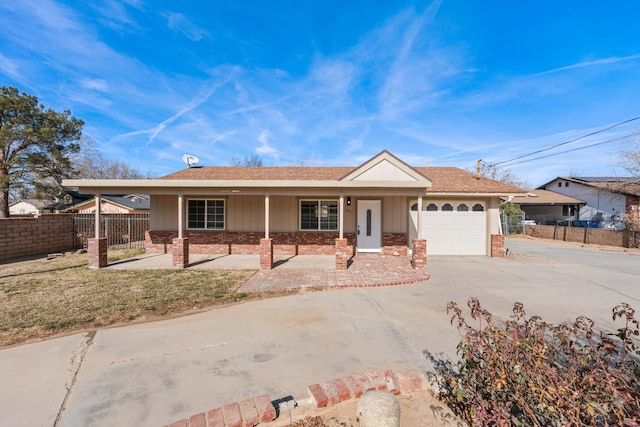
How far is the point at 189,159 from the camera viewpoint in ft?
44.6

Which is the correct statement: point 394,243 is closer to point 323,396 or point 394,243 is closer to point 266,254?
point 266,254

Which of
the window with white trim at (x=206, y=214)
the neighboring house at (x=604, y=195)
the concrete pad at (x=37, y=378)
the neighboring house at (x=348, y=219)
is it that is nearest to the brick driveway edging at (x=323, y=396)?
the concrete pad at (x=37, y=378)

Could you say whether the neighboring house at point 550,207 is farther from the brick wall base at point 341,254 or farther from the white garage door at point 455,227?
the brick wall base at point 341,254

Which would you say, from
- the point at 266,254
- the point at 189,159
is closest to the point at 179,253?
the point at 266,254

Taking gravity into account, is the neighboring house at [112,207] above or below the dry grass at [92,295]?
above

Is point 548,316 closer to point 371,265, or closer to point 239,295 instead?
point 371,265

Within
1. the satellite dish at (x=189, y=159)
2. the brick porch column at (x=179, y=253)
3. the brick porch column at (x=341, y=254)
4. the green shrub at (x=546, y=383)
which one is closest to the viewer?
the green shrub at (x=546, y=383)

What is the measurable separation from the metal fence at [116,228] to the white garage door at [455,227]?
14.1 m

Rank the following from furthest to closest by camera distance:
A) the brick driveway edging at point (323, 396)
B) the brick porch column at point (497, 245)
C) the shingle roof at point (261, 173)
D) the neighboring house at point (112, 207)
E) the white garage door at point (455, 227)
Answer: the neighboring house at point (112, 207) < the shingle roof at point (261, 173) < the white garage door at point (455, 227) < the brick porch column at point (497, 245) < the brick driveway edging at point (323, 396)

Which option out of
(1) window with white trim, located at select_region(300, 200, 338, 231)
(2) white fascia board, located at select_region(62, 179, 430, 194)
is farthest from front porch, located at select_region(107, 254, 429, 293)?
(2) white fascia board, located at select_region(62, 179, 430, 194)

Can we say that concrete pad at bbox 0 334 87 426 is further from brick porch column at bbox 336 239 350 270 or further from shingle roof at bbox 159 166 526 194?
shingle roof at bbox 159 166 526 194

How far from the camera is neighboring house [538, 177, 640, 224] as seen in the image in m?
19.7

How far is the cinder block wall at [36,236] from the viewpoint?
32.7ft

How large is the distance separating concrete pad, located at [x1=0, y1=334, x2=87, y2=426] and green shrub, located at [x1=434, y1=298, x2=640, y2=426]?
3.84 metres
